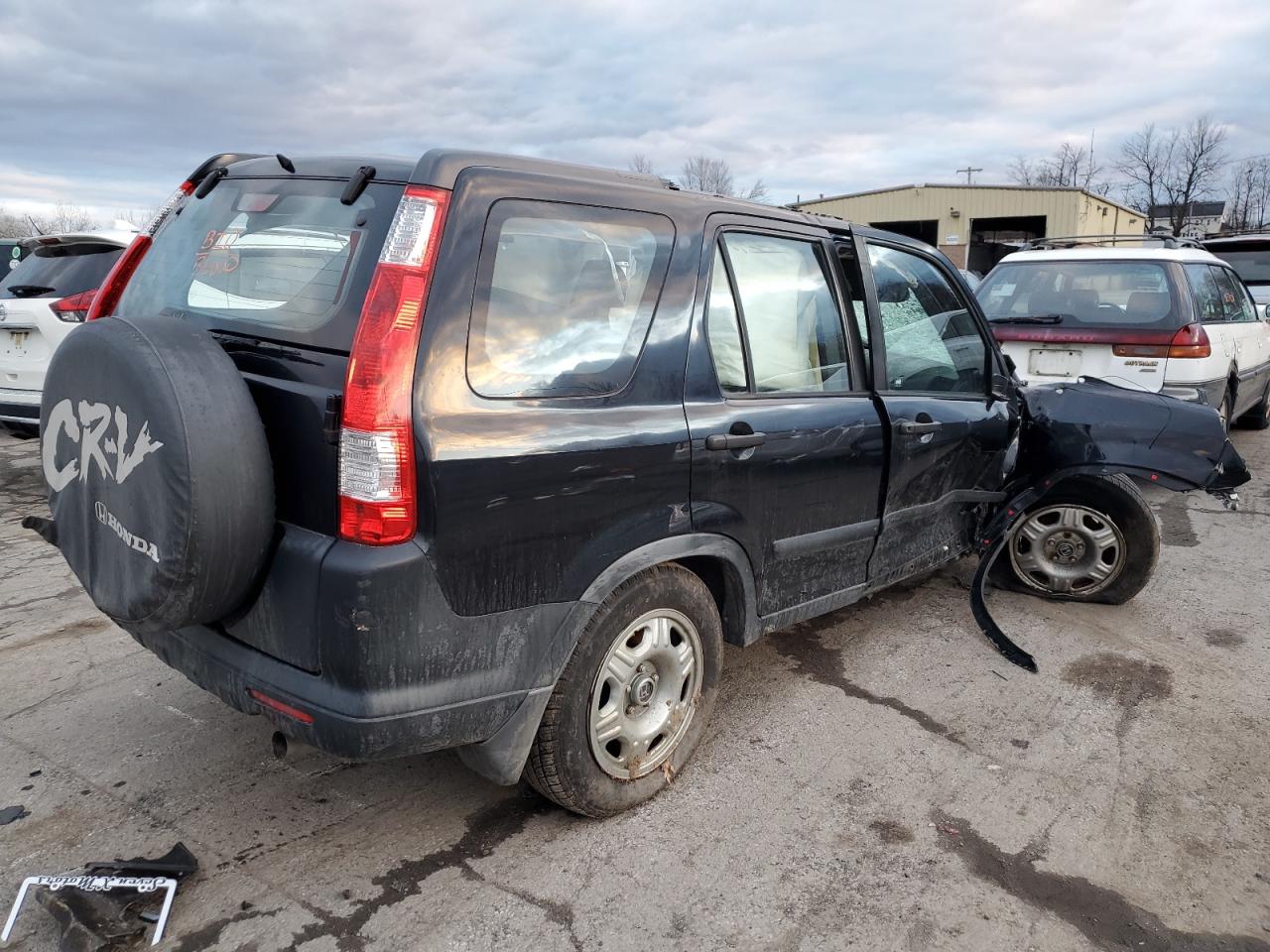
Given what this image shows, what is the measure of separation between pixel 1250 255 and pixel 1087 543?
11877 millimetres

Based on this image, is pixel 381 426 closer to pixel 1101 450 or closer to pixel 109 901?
pixel 109 901

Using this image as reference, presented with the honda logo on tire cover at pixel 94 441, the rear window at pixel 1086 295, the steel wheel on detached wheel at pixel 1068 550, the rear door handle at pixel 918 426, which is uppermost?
the rear window at pixel 1086 295

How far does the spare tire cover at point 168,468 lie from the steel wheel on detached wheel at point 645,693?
106 centimetres

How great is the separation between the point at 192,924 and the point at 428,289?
1.73 metres

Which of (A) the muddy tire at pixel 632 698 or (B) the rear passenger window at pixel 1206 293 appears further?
(B) the rear passenger window at pixel 1206 293

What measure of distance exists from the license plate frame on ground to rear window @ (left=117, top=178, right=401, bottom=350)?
5782 millimetres

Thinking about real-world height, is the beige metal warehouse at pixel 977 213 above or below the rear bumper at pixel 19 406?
above

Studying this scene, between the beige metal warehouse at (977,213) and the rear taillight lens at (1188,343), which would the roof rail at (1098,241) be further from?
the beige metal warehouse at (977,213)

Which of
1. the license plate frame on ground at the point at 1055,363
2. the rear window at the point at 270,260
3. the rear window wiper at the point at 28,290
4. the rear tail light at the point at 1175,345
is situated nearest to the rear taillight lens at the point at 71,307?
the rear window wiper at the point at 28,290

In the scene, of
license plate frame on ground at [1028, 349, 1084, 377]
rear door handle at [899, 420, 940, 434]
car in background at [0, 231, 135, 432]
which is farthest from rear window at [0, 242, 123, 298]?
license plate frame on ground at [1028, 349, 1084, 377]

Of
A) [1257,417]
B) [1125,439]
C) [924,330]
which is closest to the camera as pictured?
[924,330]

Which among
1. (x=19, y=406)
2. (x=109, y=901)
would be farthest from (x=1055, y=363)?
(x=19, y=406)

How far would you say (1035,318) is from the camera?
687 centimetres

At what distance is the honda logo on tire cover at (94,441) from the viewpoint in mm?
2170
